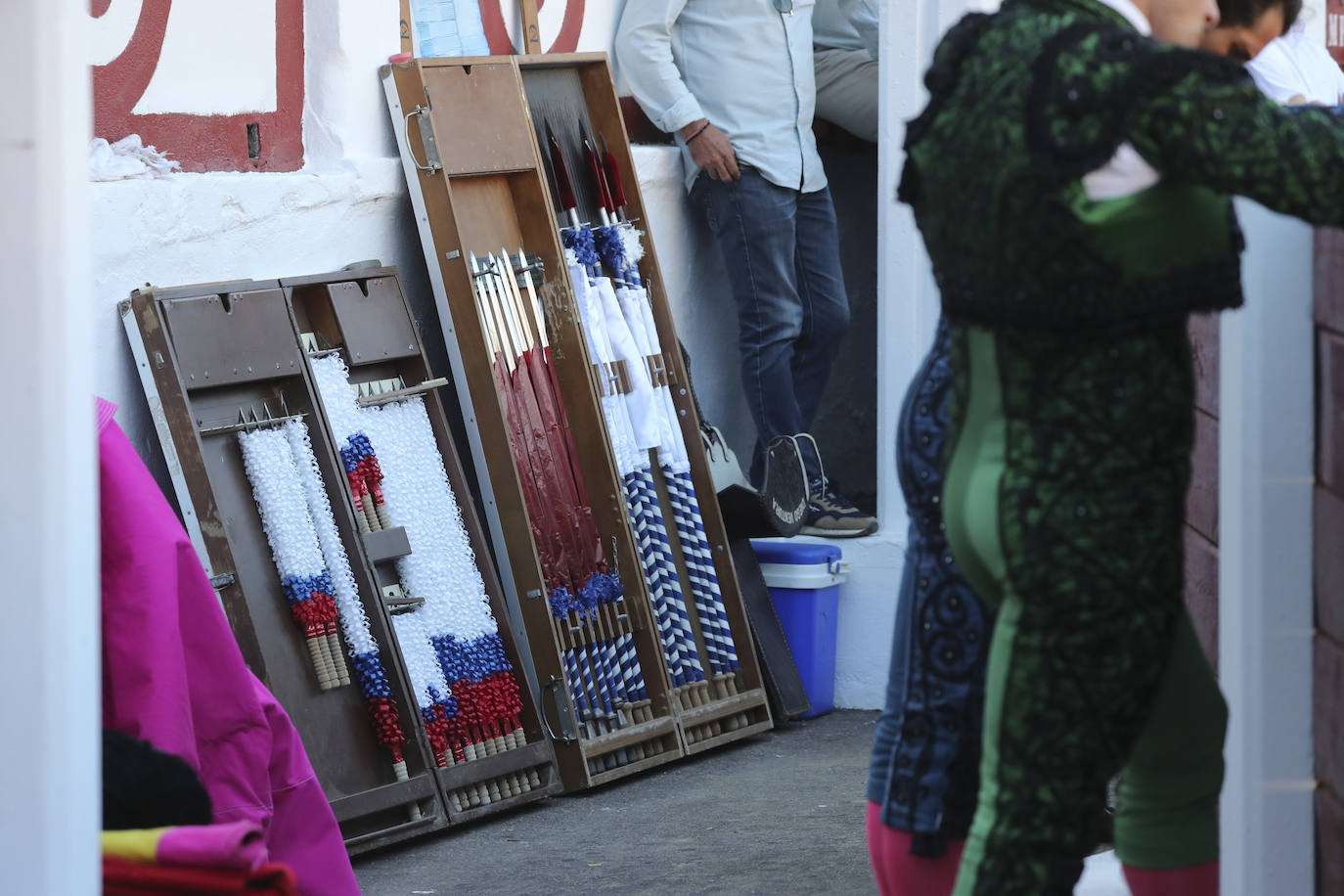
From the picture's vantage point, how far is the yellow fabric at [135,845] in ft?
4.85

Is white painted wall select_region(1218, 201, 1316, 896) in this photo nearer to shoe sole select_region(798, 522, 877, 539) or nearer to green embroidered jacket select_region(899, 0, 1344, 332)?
green embroidered jacket select_region(899, 0, 1344, 332)

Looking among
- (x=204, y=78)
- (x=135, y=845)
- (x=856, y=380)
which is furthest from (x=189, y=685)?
(x=856, y=380)

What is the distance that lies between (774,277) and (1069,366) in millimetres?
3254

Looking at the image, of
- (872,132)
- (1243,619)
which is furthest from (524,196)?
(1243,619)

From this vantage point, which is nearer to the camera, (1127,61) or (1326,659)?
(1127,61)

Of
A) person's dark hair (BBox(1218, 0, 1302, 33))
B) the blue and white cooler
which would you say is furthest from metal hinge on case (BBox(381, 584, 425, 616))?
person's dark hair (BBox(1218, 0, 1302, 33))

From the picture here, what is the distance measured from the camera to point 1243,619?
6.37 feet

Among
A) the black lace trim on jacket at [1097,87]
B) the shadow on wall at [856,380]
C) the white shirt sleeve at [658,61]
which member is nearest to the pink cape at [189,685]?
the black lace trim on jacket at [1097,87]

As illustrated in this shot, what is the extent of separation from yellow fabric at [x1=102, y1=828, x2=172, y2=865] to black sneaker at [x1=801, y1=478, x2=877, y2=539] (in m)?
3.19

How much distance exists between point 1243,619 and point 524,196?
242cm

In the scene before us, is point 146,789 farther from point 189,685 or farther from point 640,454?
point 640,454

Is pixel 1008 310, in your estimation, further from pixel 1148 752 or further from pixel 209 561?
pixel 209 561

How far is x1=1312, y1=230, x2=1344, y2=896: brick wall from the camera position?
180 cm

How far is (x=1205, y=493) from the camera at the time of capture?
234 cm
